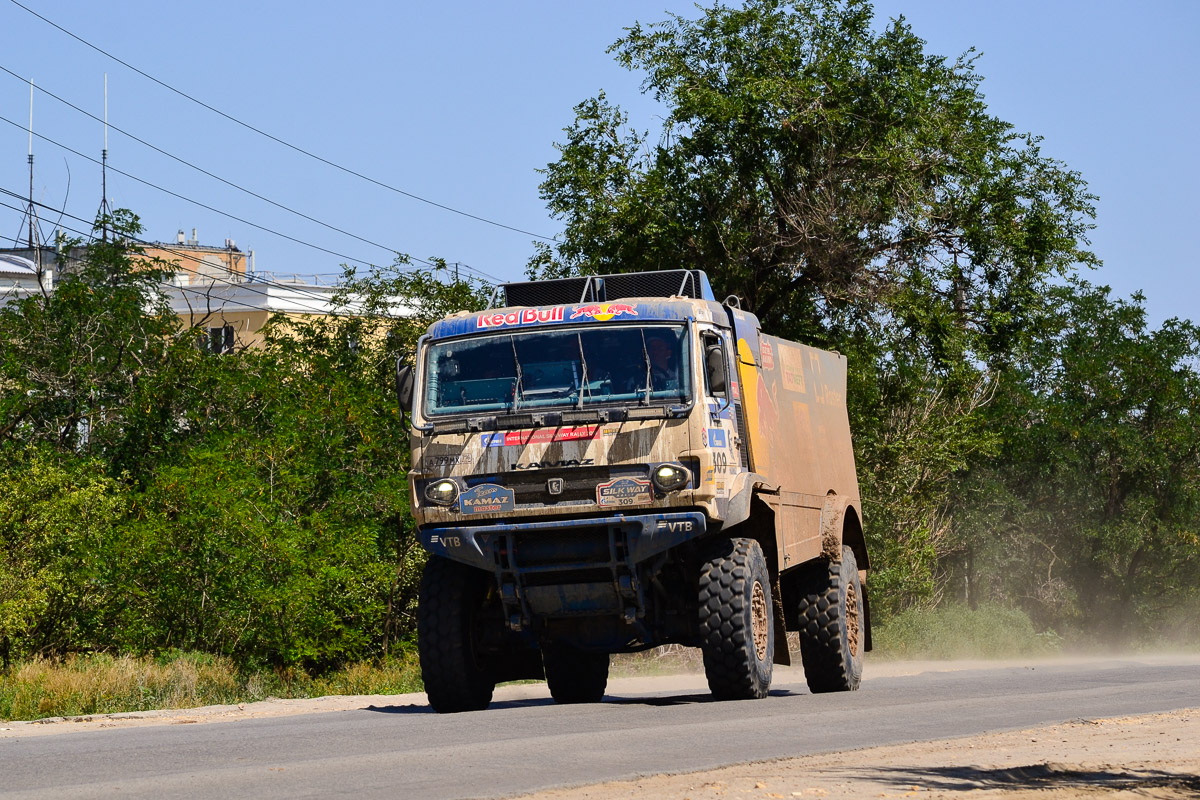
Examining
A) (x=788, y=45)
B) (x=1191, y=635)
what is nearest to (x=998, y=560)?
(x=1191, y=635)

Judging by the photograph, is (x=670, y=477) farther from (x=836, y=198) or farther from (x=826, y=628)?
(x=836, y=198)

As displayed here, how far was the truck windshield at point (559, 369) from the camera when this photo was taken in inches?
508

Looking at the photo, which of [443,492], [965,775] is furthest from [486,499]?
[965,775]

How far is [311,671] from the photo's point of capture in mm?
25938

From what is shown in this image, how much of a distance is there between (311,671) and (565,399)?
14.5 m

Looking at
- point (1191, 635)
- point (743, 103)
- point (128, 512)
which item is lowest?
point (1191, 635)

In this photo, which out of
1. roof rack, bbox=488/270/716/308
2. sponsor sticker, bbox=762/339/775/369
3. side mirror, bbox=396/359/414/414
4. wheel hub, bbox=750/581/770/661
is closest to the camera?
side mirror, bbox=396/359/414/414

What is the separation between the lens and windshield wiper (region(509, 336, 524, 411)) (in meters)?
13.0

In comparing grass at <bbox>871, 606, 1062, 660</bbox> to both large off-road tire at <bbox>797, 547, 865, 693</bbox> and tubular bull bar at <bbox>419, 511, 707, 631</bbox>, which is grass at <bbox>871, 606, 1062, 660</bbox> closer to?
large off-road tire at <bbox>797, 547, 865, 693</bbox>

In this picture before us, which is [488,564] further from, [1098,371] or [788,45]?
[1098,371]

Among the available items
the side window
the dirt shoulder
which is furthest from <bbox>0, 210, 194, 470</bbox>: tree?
the dirt shoulder

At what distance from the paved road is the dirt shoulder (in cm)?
39

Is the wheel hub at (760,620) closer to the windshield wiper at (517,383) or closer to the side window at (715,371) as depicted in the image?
the side window at (715,371)

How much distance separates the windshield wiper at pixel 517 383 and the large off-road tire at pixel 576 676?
3.15 meters
